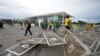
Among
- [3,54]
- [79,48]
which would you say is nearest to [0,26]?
[3,54]

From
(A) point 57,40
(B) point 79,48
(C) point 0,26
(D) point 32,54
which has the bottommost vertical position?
(C) point 0,26

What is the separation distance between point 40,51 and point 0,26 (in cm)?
2100

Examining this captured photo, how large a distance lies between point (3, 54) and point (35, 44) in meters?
1.68

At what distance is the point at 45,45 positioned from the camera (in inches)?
273

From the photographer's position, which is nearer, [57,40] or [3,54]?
[3,54]

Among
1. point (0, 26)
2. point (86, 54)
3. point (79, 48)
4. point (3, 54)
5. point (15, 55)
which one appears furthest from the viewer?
point (0, 26)

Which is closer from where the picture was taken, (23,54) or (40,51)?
(23,54)

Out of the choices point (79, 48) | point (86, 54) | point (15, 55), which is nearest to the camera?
point (86, 54)

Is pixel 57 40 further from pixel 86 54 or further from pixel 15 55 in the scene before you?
pixel 86 54


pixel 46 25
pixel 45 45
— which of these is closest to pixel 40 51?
pixel 45 45

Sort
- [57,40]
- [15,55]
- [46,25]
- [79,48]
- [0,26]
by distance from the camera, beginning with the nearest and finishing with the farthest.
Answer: [79,48] → [15,55] → [57,40] → [46,25] → [0,26]

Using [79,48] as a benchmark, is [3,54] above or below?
below

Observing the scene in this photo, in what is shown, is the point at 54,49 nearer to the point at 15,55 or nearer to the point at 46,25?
the point at 15,55

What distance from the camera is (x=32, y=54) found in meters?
6.56
